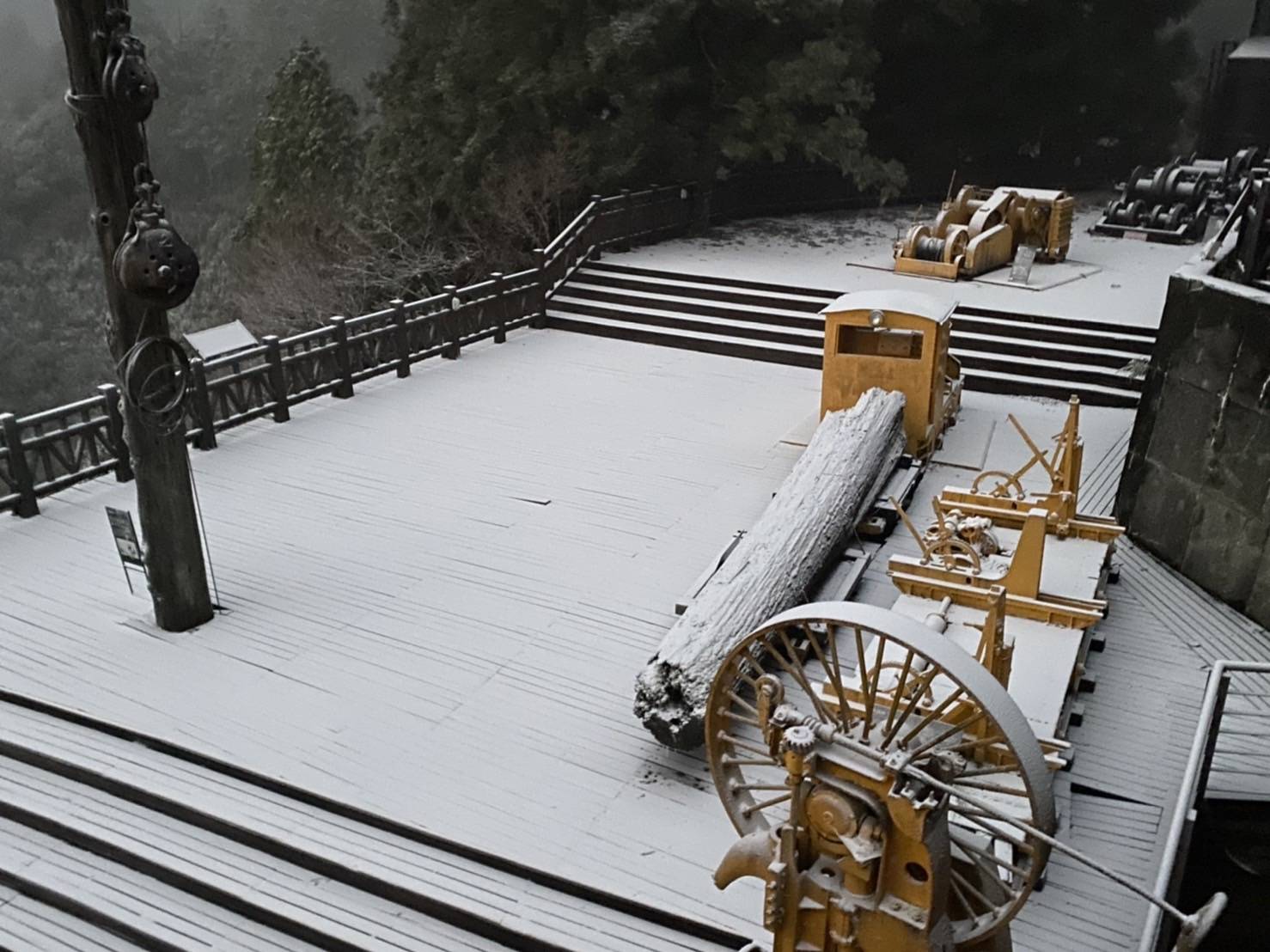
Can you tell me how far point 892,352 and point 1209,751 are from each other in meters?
5.22

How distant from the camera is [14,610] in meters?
7.80

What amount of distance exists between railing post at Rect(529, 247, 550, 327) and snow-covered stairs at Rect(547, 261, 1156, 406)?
109 millimetres

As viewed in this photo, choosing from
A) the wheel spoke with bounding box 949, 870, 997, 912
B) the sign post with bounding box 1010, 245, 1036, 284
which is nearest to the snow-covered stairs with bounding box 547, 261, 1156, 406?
the sign post with bounding box 1010, 245, 1036, 284

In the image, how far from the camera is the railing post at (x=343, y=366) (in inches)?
475

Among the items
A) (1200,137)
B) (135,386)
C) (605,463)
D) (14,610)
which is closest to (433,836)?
(135,386)

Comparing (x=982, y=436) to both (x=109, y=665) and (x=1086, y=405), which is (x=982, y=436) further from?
(x=109, y=665)

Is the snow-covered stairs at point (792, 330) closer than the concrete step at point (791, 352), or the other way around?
the concrete step at point (791, 352)

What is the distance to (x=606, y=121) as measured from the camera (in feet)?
66.3

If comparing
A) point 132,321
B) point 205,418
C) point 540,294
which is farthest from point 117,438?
point 540,294

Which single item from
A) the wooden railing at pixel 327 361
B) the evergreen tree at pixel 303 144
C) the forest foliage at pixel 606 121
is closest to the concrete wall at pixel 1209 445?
the wooden railing at pixel 327 361

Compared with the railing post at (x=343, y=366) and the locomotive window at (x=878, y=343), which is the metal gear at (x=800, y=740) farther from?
the railing post at (x=343, y=366)

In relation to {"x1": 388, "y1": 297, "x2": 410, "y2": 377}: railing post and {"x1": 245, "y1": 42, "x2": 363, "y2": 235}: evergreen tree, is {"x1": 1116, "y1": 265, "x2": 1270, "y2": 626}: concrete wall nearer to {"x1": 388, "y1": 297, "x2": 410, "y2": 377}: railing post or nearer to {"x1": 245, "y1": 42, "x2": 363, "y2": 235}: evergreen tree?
{"x1": 388, "y1": 297, "x2": 410, "y2": 377}: railing post

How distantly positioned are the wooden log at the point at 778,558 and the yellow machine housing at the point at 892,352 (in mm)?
268

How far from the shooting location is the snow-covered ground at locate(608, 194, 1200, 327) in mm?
14375
